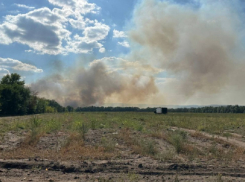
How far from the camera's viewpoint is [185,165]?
8.34m

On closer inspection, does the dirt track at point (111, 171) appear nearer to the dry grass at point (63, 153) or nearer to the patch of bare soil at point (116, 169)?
the patch of bare soil at point (116, 169)

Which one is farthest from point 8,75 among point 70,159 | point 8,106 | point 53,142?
point 70,159

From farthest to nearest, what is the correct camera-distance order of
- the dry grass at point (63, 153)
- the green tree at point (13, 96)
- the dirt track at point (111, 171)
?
1. the green tree at point (13, 96)
2. the dry grass at point (63, 153)
3. the dirt track at point (111, 171)

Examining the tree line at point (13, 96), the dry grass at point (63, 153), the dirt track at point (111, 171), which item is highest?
the tree line at point (13, 96)

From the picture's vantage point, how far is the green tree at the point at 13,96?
2530 inches

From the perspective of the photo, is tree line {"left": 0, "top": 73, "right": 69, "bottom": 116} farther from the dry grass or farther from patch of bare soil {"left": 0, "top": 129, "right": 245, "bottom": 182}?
patch of bare soil {"left": 0, "top": 129, "right": 245, "bottom": 182}

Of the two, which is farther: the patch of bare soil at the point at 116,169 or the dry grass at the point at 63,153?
the dry grass at the point at 63,153

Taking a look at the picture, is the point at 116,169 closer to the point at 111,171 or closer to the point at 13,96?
the point at 111,171

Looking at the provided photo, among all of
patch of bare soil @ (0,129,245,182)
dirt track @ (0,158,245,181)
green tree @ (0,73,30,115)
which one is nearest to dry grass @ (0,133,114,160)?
patch of bare soil @ (0,129,245,182)

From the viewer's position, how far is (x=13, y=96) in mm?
66250

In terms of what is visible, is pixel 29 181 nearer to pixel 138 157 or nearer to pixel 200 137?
pixel 138 157

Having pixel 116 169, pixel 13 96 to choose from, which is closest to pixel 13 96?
pixel 13 96

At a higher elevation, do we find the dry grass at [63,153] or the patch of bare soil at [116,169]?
the dry grass at [63,153]

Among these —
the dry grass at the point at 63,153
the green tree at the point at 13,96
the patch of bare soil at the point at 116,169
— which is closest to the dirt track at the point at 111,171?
the patch of bare soil at the point at 116,169
